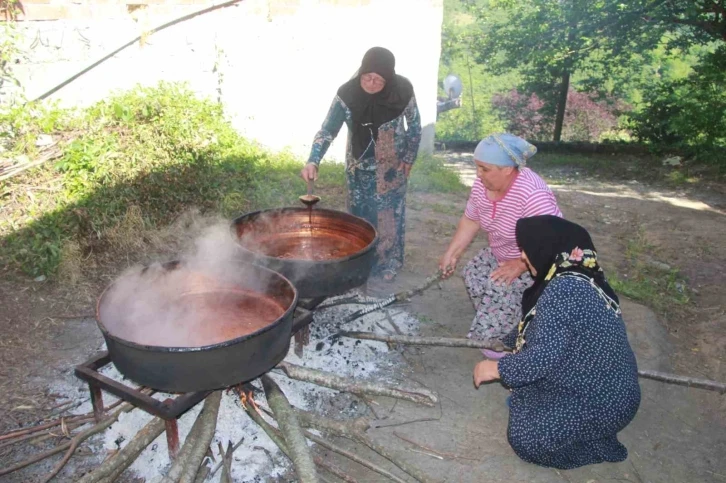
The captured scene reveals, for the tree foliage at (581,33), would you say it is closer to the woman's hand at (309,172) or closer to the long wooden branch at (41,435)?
the woman's hand at (309,172)

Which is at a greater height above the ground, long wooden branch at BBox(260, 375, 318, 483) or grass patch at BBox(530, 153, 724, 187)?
long wooden branch at BBox(260, 375, 318, 483)

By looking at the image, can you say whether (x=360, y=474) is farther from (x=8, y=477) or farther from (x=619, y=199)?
(x=619, y=199)

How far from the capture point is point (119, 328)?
2.97m

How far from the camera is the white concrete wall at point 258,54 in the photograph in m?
6.50

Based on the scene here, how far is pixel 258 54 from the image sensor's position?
7.91 meters

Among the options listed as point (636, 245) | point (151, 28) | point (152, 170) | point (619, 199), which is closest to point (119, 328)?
point (152, 170)

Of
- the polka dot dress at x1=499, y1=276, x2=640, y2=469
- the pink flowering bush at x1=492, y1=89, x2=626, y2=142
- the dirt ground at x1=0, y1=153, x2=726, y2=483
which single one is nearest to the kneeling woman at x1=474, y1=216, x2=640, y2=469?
the polka dot dress at x1=499, y1=276, x2=640, y2=469

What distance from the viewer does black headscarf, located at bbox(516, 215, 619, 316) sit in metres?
2.76

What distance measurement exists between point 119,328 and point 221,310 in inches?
24.2

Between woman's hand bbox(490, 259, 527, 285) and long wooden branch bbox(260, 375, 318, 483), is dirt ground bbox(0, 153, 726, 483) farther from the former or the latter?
woman's hand bbox(490, 259, 527, 285)

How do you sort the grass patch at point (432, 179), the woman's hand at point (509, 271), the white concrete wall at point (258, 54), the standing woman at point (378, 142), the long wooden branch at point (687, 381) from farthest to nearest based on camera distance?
the grass patch at point (432, 179) < the white concrete wall at point (258, 54) < the standing woman at point (378, 142) < the woman's hand at point (509, 271) < the long wooden branch at point (687, 381)

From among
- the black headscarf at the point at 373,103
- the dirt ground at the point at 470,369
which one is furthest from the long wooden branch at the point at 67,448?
the black headscarf at the point at 373,103

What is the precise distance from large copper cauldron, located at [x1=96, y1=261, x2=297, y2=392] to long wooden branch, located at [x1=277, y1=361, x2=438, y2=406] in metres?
0.38

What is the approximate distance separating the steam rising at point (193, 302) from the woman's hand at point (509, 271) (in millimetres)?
1479
